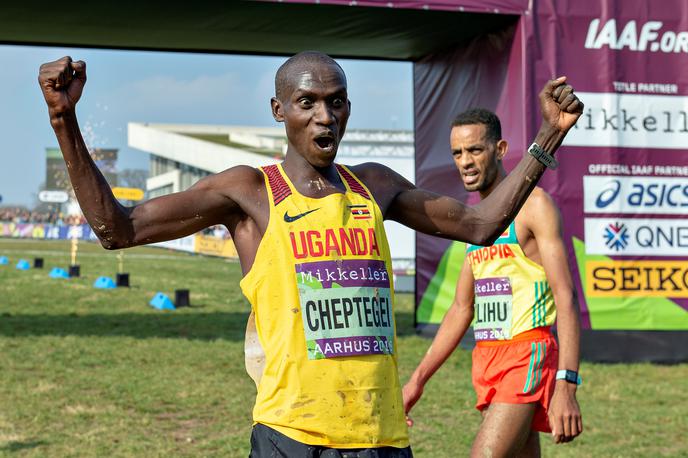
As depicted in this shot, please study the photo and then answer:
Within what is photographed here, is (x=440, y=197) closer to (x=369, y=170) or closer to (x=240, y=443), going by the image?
(x=369, y=170)

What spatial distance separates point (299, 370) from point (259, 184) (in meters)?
0.59

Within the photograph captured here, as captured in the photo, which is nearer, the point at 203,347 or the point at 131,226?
the point at 131,226

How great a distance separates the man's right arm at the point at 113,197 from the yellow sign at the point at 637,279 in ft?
29.5

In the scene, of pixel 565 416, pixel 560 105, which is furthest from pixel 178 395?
pixel 560 105

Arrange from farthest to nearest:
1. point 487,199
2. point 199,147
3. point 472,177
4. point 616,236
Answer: point 199,147 → point 616,236 → point 472,177 → point 487,199

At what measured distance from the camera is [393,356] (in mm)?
2834

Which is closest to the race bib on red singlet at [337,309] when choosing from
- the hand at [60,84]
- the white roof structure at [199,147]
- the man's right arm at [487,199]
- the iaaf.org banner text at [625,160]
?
the man's right arm at [487,199]

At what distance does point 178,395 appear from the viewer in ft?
31.0

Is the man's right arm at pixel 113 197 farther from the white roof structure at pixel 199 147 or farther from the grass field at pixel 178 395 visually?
the white roof structure at pixel 199 147

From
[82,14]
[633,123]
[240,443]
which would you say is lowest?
[240,443]

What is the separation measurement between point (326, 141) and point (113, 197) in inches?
25.4

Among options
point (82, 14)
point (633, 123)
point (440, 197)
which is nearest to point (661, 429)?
point (633, 123)

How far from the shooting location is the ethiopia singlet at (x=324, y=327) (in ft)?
8.82

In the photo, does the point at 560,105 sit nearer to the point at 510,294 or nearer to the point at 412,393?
the point at 510,294
